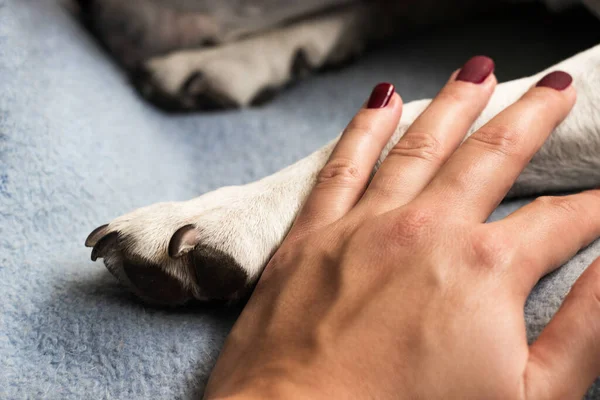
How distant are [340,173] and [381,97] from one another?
134 mm

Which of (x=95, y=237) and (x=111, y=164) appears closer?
(x=95, y=237)

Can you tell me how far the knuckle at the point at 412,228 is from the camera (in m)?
0.55

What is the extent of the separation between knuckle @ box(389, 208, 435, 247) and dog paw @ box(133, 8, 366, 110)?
658mm

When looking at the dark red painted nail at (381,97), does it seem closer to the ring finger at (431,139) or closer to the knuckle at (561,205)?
the ring finger at (431,139)

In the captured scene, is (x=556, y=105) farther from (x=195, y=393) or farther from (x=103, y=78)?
(x=103, y=78)

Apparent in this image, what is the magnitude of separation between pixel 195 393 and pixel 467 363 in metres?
0.26

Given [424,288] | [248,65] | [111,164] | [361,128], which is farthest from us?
[248,65]

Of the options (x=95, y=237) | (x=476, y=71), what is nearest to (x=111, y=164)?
(x=95, y=237)

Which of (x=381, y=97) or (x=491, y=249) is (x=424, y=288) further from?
(x=381, y=97)

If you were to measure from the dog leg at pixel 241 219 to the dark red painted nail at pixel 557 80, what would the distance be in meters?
0.03

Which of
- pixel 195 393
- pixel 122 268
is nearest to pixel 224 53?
pixel 122 268

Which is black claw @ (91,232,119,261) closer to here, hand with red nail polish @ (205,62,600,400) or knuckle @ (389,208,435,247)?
hand with red nail polish @ (205,62,600,400)

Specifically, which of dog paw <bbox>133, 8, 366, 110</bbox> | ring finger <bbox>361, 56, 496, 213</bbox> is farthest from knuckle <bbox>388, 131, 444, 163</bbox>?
dog paw <bbox>133, 8, 366, 110</bbox>

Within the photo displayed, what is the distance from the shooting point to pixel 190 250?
62 cm
